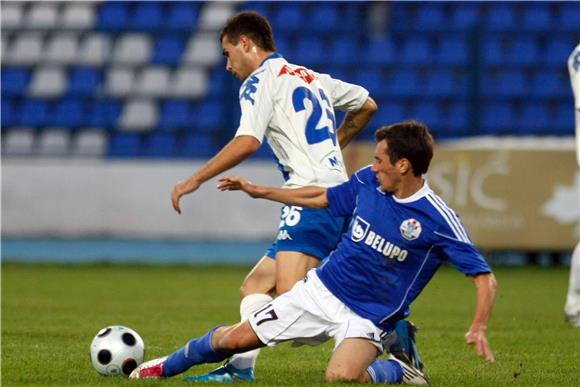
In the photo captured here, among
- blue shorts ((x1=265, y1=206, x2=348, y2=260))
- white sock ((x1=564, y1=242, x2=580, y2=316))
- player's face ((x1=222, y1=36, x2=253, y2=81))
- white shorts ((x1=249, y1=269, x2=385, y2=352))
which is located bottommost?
white sock ((x1=564, y1=242, x2=580, y2=316))

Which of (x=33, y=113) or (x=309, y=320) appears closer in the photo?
(x=309, y=320)

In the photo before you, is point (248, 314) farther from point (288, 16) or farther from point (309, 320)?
point (288, 16)

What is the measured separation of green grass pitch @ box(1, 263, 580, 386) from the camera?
261 inches

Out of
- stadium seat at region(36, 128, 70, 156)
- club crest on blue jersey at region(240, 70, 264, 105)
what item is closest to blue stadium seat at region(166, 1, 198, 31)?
stadium seat at region(36, 128, 70, 156)

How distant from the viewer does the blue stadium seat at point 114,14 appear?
68.9ft

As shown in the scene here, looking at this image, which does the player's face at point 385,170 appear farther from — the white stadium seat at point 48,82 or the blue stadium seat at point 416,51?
the white stadium seat at point 48,82

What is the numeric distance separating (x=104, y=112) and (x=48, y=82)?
1361 mm

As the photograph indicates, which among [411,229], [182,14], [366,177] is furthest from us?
[182,14]

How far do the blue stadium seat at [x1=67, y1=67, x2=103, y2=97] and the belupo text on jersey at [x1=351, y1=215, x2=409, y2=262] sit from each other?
47.2ft

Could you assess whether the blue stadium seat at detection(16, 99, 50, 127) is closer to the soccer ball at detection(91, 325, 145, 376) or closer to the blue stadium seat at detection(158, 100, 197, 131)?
the blue stadium seat at detection(158, 100, 197, 131)

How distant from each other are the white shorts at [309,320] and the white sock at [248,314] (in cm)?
23

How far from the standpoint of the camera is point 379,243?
234 inches

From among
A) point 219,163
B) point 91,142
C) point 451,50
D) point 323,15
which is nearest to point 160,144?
point 91,142

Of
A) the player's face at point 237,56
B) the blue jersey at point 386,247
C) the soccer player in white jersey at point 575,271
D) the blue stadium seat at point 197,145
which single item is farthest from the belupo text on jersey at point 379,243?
the blue stadium seat at point 197,145
